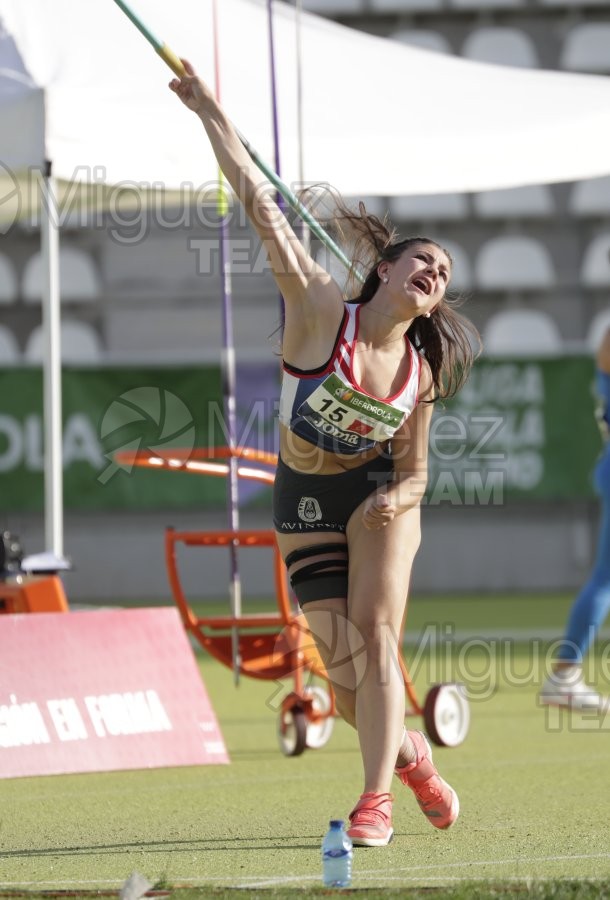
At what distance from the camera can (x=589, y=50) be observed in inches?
747

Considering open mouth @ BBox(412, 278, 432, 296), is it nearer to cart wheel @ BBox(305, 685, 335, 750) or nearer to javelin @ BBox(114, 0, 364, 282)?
javelin @ BBox(114, 0, 364, 282)

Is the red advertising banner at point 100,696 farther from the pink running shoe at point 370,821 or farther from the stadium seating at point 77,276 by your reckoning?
the stadium seating at point 77,276

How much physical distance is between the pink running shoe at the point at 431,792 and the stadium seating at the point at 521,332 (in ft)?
46.4

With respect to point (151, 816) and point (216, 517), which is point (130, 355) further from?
point (151, 816)

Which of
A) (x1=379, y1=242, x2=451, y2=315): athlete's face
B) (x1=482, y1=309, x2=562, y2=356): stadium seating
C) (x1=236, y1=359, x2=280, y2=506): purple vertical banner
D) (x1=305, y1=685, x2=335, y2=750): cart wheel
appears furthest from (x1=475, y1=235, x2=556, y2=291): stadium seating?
(x1=379, y1=242, x2=451, y2=315): athlete's face

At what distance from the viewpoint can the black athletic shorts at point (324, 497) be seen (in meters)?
4.09

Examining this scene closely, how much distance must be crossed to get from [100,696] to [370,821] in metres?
2.07

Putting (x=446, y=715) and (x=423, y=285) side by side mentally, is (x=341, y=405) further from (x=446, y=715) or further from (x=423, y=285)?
(x=446, y=715)

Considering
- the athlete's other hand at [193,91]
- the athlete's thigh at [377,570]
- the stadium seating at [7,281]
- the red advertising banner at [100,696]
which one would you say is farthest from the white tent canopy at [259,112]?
the stadium seating at [7,281]

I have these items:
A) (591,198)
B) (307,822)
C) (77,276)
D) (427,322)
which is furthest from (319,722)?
(591,198)

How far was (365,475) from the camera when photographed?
162 inches

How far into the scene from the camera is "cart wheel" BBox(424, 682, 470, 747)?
611 cm

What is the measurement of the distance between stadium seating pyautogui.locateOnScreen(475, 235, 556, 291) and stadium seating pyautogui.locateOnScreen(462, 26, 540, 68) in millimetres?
2233

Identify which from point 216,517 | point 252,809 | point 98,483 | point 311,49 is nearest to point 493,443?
point 216,517
